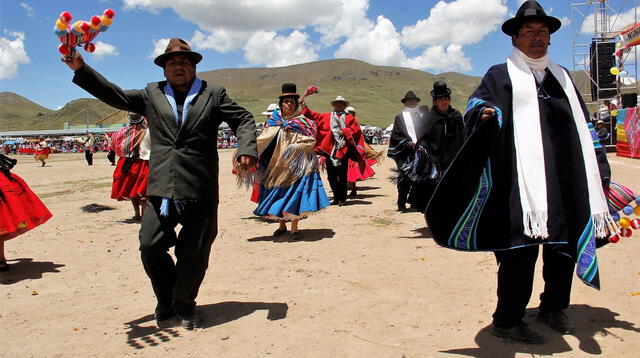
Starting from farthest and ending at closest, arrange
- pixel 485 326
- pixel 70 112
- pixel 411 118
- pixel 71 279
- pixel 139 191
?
pixel 70 112 → pixel 139 191 → pixel 411 118 → pixel 71 279 → pixel 485 326

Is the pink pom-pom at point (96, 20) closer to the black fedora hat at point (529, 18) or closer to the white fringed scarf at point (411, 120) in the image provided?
the black fedora hat at point (529, 18)

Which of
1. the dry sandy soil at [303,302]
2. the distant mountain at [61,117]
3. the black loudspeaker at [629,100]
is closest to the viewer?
the dry sandy soil at [303,302]

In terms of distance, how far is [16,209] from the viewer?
5648mm

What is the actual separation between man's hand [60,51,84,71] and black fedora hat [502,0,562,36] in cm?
292

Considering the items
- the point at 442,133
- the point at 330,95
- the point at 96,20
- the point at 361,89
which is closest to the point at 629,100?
the point at 442,133

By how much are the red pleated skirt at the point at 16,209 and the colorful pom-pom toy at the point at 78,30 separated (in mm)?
2940

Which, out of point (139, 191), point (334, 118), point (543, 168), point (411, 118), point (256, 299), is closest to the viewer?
point (543, 168)

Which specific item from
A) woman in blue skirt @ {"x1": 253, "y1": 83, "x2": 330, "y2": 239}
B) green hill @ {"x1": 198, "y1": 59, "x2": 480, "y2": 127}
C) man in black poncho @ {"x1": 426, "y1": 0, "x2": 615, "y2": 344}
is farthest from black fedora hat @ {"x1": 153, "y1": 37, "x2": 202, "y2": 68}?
green hill @ {"x1": 198, "y1": 59, "x2": 480, "y2": 127}

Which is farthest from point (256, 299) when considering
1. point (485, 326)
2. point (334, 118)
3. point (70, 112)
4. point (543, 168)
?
point (70, 112)

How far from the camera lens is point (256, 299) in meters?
4.70

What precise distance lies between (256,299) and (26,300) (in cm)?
217

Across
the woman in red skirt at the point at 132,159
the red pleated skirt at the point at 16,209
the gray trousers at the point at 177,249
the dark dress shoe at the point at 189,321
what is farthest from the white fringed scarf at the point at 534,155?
the woman in red skirt at the point at 132,159

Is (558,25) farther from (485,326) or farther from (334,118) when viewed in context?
(334,118)

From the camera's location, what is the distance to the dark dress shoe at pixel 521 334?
3.47m
